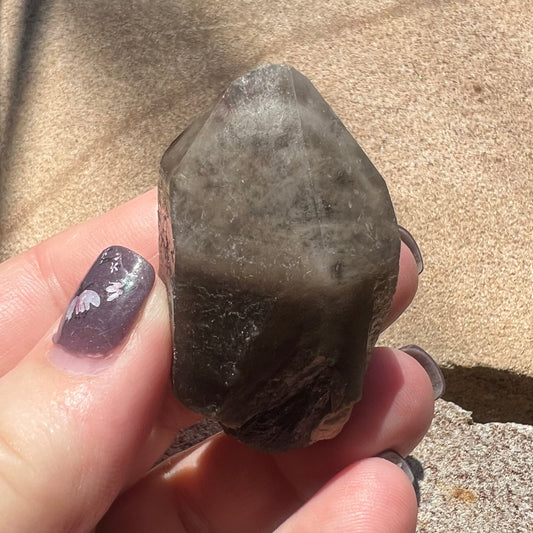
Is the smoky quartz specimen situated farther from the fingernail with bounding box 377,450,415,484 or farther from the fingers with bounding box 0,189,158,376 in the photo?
the fingers with bounding box 0,189,158,376

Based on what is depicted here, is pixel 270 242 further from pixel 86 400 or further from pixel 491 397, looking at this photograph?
pixel 491 397

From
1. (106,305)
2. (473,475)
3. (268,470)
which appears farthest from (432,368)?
(106,305)

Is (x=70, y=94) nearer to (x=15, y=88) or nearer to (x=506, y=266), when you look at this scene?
(x=15, y=88)

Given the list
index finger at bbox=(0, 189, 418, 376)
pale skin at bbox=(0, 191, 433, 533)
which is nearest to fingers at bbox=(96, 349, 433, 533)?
pale skin at bbox=(0, 191, 433, 533)

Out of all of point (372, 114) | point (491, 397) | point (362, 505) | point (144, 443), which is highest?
point (144, 443)

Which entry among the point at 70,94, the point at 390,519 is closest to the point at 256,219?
the point at 390,519
